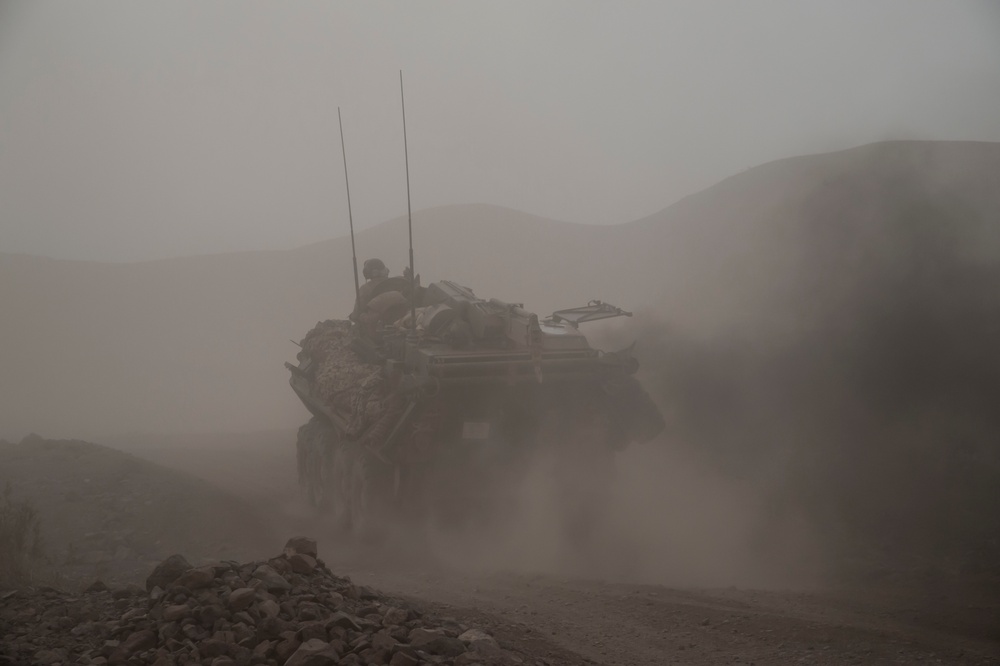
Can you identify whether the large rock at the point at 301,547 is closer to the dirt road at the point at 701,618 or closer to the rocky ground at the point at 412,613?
the rocky ground at the point at 412,613

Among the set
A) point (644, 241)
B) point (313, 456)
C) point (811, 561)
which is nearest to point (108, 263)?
point (644, 241)

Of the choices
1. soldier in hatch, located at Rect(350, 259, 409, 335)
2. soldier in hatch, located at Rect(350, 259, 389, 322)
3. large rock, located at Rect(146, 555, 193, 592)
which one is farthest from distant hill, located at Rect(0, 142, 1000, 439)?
large rock, located at Rect(146, 555, 193, 592)

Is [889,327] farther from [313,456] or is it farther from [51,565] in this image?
[51,565]

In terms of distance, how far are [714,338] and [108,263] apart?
43915 millimetres

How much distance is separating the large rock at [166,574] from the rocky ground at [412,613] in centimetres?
1

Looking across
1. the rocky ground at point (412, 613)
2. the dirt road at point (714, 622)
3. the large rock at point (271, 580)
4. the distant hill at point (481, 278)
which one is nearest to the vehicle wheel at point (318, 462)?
the rocky ground at point (412, 613)

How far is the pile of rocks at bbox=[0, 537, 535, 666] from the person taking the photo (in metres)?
4.89

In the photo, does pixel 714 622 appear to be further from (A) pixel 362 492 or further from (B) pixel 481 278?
(B) pixel 481 278

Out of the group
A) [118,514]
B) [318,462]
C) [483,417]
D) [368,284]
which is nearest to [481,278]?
[368,284]

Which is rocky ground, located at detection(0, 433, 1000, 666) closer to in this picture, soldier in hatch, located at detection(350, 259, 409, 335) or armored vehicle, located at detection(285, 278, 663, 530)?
armored vehicle, located at detection(285, 278, 663, 530)

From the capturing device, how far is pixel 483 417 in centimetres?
988

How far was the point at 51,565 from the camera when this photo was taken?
886 cm

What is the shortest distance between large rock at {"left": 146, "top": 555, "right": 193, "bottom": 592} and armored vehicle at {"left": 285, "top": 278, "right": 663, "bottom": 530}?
12.4 feet

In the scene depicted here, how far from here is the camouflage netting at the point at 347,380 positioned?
1001cm
